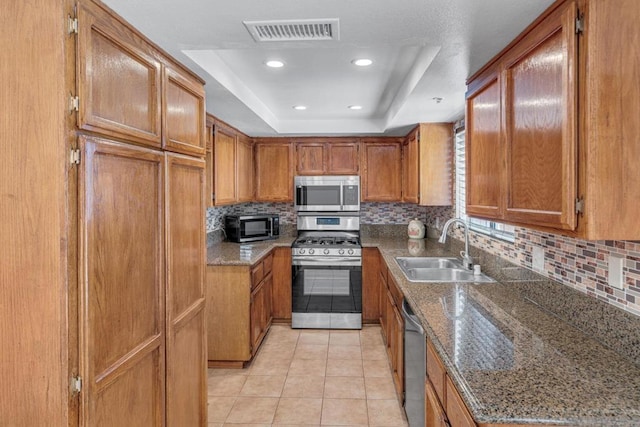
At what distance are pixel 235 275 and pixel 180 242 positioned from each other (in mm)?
1511

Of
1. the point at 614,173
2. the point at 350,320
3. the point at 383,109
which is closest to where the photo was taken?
the point at 614,173

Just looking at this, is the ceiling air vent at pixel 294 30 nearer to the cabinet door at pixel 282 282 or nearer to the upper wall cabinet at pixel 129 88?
the upper wall cabinet at pixel 129 88

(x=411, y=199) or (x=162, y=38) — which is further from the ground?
(x=162, y=38)

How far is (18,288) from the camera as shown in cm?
113

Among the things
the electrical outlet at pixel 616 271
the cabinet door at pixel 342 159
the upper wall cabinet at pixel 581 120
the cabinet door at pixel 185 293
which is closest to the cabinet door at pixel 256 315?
the cabinet door at pixel 185 293

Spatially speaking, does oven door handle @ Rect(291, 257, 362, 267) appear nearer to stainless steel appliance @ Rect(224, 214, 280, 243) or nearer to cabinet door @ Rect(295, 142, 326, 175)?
stainless steel appliance @ Rect(224, 214, 280, 243)

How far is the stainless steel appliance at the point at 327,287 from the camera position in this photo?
4184 millimetres

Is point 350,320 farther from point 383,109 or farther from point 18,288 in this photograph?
point 18,288

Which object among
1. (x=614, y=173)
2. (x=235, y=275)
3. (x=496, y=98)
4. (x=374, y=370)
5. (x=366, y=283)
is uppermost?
(x=496, y=98)

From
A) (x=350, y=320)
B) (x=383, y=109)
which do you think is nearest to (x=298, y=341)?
(x=350, y=320)

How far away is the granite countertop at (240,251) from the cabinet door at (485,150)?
1.90 metres

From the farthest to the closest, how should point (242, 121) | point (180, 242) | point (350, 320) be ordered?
point (350, 320) → point (242, 121) → point (180, 242)

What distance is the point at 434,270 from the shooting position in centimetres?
309

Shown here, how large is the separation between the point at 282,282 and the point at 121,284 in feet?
9.76
